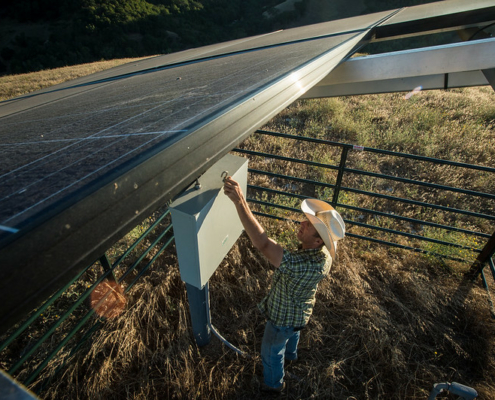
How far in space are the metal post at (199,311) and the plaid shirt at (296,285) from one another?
57 centimetres

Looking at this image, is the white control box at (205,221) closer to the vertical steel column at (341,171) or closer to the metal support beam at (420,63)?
the metal support beam at (420,63)

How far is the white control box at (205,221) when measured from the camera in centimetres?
148

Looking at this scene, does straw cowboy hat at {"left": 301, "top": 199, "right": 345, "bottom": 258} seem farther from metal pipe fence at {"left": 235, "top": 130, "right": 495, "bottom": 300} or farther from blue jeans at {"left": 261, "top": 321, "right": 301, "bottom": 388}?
metal pipe fence at {"left": 235, "top": 130, "right": 495, "bottom": 300}

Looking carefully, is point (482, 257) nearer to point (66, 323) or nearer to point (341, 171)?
point (341, 171)

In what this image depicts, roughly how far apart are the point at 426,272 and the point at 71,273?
434cm

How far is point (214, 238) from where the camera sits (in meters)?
1.73

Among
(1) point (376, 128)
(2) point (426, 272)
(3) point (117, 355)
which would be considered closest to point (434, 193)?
(2) point (426, 272)

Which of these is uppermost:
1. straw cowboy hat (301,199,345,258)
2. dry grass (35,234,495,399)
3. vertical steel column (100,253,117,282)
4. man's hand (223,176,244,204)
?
man's hand (223,176,244,204)

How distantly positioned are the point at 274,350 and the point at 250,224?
1230 millimetres

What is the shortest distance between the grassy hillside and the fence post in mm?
131

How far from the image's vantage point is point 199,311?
2.41 metres

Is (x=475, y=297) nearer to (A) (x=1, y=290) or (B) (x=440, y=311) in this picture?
(B) (x=440, y=311)

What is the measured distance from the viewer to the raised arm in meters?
1.62

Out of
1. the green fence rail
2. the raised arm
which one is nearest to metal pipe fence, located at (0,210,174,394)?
the green fence rail
